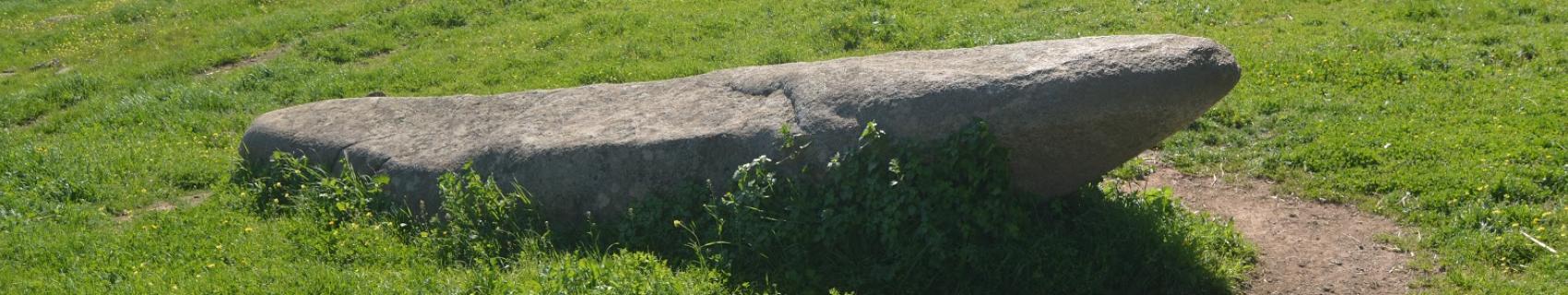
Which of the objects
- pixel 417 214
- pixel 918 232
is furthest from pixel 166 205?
pixel 918 232

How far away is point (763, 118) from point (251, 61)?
32.6 ft

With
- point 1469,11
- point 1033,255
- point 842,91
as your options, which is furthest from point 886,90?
point 1469,11

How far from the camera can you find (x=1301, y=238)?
7297mm

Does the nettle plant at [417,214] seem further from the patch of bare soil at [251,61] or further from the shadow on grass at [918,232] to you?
the patch of bare soil at [251,61]

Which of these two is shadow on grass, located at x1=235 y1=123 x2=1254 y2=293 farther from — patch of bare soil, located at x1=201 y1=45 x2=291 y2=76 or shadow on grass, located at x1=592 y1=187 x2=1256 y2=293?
patch of bare soil, located at x1=201 y1=45 x2=291 y2=76

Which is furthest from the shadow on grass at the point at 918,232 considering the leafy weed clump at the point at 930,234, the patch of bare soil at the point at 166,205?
the patch of bare soil at the point at 166,205

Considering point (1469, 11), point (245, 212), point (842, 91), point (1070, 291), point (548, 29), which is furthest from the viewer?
point (548, 29)

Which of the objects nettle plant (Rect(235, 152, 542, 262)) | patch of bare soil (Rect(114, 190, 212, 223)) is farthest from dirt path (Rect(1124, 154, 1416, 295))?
patch of bare soil (Rect(114, 190, 212, 223))

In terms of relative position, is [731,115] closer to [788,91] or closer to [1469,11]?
[788,91]

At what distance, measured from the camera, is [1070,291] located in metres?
6.48

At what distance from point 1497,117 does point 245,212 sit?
8971 mm

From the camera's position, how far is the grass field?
6.97 meters

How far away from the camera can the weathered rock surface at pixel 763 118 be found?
6.40 m

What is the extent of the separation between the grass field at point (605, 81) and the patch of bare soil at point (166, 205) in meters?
0.04
